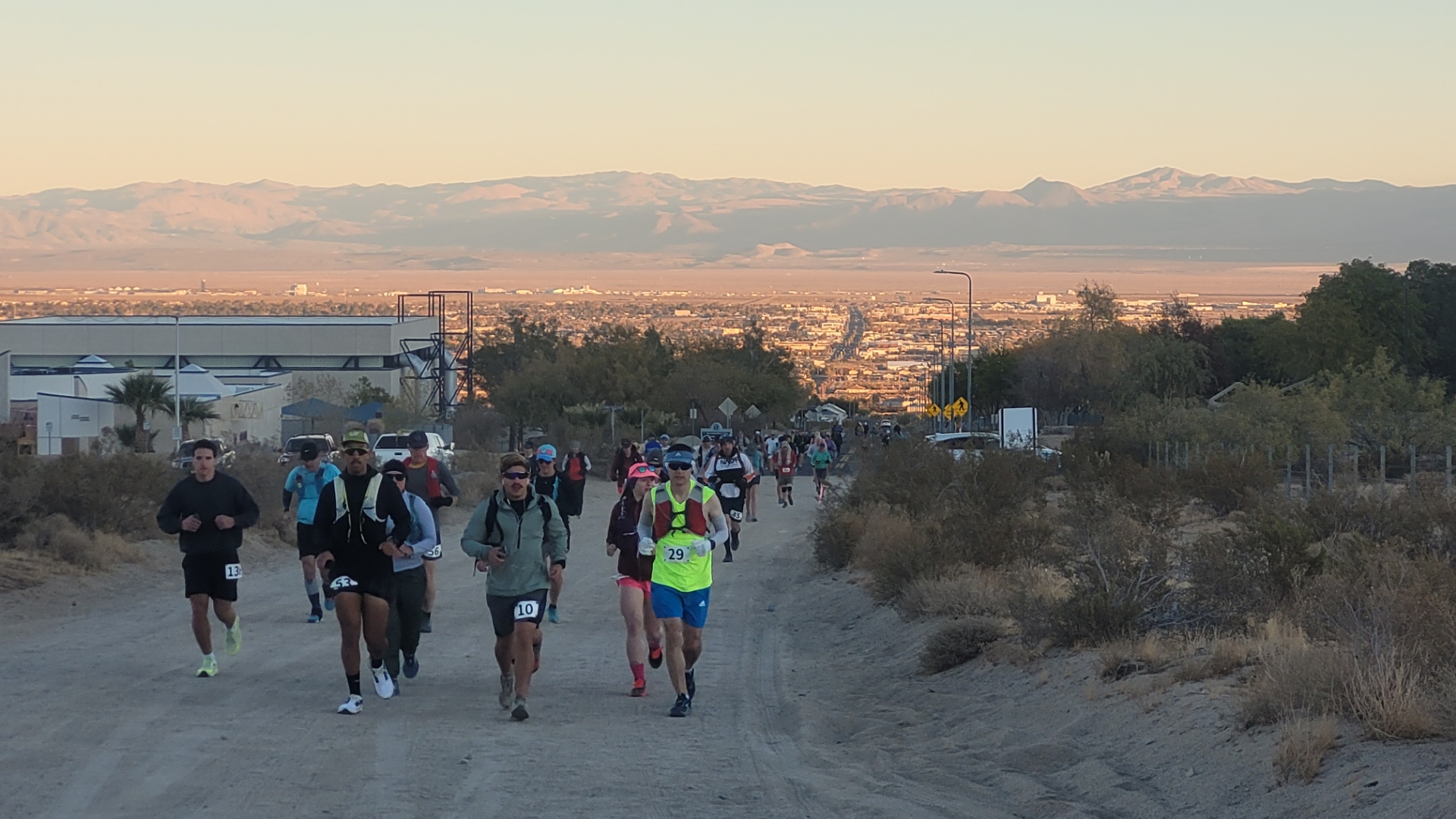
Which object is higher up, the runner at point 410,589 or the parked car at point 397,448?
the runner at point 410,589

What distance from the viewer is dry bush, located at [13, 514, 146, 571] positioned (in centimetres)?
1962

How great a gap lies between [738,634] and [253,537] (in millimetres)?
10946

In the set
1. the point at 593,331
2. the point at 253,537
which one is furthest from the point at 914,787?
the point at 593,331

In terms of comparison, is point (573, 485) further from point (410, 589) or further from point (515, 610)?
point (515, 610)

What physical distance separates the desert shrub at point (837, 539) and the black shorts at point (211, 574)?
426 inches

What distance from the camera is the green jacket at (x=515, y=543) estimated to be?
10609 mm

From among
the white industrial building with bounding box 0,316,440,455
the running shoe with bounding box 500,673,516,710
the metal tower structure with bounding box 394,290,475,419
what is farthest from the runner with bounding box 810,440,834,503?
the white industrial building with bounding box 0,316,440,455

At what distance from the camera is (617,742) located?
32.9ft

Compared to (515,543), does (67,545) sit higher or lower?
lower

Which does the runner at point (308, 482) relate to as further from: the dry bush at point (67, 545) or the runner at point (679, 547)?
the dry bush at point (67, 545)

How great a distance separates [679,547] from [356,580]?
2121 mm

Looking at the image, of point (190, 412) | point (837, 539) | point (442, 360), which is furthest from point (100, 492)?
point (442, 360)

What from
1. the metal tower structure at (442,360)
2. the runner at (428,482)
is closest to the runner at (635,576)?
the runner at (428,482)

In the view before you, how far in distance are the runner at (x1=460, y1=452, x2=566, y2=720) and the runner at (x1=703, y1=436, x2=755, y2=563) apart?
10396 mm
